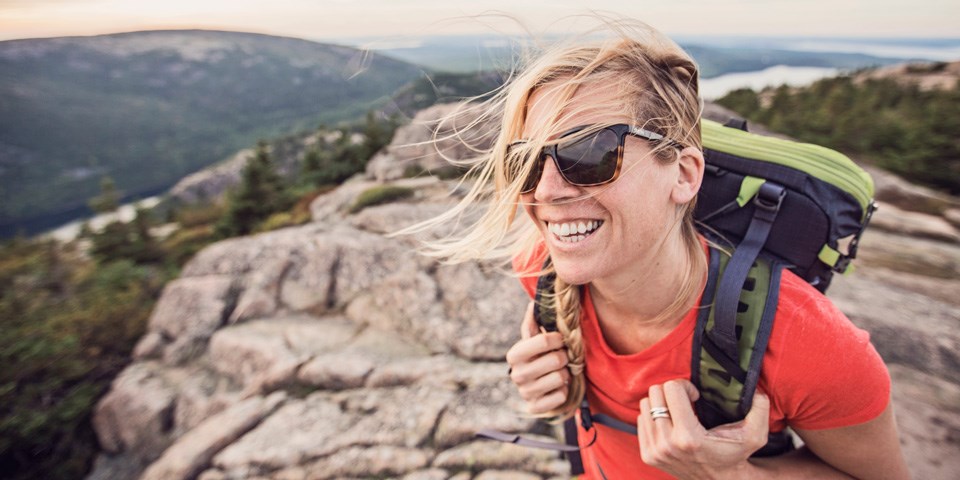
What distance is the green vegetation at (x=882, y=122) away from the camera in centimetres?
1130

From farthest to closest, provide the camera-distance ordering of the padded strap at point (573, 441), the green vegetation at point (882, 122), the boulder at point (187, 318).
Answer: the green vegetation at point (882, 122)
the boulder at point (187, 318)
the padded strap at point (573, 441)

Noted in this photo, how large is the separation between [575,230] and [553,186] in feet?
0.64

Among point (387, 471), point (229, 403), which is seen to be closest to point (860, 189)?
point (387, 471)

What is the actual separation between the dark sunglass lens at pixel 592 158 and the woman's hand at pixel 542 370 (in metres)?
0.85

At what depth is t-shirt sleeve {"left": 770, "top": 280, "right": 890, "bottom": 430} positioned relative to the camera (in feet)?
4.70

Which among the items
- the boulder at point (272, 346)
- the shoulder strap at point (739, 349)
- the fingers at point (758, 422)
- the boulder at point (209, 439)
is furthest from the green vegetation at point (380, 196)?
the fingers at point (758, 422)

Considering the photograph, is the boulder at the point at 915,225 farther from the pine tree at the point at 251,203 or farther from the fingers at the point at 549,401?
the pine tree at the point at 251,203

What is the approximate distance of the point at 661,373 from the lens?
1.83m

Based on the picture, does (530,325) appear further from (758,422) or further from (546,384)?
(758,422)

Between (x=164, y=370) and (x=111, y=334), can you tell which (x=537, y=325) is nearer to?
(x=164, y=370)

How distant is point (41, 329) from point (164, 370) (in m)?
3.60

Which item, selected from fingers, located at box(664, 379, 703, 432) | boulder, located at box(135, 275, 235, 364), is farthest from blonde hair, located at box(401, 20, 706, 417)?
boulder, located at box(135, 275, 235, 364)

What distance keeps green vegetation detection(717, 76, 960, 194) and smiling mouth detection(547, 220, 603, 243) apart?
1471 centimetres

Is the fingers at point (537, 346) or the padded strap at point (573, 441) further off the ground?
the fingers at point (537, 346)
